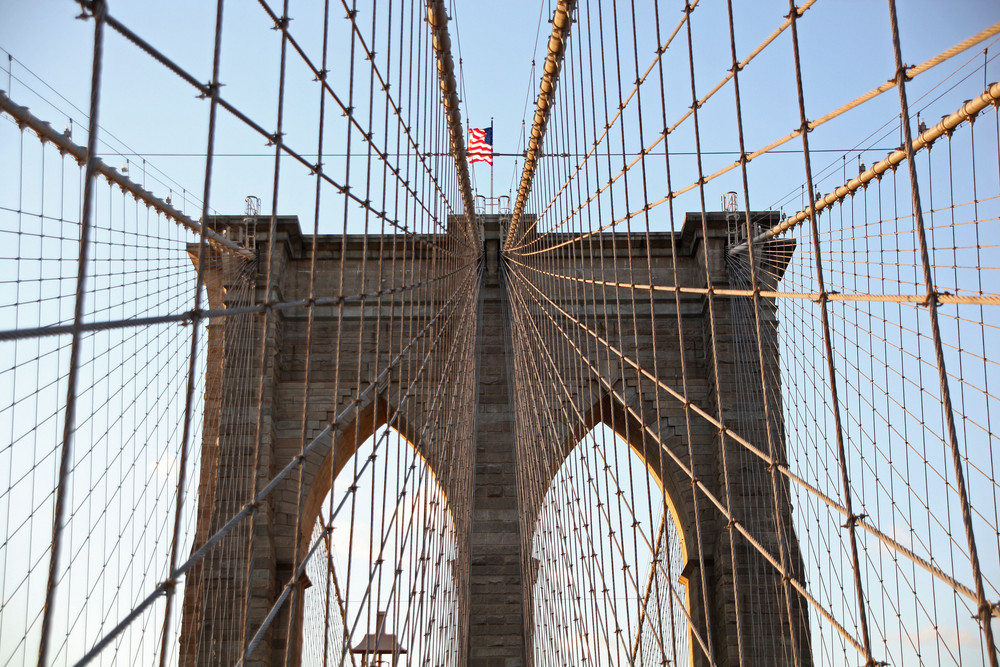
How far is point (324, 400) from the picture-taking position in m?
10.9

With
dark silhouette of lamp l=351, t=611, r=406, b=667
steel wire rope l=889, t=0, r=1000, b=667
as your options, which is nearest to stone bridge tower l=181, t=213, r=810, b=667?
dark silhouette of lamp l=351, t=611, r=406, b=667

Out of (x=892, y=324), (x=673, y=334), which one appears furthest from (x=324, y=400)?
(x=892, y=324)

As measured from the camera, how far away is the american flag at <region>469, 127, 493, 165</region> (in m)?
12.6

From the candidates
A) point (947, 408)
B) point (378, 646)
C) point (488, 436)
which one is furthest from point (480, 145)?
point (947, 408)

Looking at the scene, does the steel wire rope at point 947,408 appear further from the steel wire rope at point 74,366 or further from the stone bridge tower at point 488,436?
the stone bridge tower at point 488,436

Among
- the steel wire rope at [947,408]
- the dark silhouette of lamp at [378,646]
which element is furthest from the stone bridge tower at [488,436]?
the steel wire rope at [947,408]

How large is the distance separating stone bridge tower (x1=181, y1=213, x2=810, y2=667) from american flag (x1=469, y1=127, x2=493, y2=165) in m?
1.11

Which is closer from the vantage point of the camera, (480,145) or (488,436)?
(488,436)

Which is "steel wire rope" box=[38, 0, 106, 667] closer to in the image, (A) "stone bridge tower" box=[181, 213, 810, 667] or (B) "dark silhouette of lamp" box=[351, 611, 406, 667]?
A: (B) "dark silhouette of lamp" box=[351, 611, 406, 667]

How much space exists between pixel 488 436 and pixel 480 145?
4367 mm

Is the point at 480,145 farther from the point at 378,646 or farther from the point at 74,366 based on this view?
the point at 74,366

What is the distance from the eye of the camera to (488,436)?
34.3ft

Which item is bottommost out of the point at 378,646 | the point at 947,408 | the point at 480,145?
the point at 378,646

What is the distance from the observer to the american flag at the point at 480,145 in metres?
12.6
